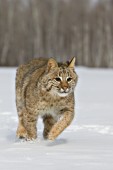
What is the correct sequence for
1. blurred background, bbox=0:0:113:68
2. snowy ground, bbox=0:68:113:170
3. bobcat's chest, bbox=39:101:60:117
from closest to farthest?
1. snowy ground, bbox=0:68:113:170
2. bobcat's chest, bbox=39:101:60:117
3. blurred background, bbox=0:0:113:68

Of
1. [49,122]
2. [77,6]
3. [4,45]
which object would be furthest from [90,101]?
[77,6]

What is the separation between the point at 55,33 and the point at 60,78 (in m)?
47.6

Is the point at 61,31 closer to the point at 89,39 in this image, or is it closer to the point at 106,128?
the point at 89,39

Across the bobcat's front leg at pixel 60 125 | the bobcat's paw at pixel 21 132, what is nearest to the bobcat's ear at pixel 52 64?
the bobcat's front leg at pixel 60 125

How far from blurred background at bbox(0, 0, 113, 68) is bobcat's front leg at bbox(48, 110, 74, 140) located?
4476 centimetres

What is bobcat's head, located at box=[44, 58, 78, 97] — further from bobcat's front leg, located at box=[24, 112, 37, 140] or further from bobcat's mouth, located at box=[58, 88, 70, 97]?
bobcat's front leg, located at box=[24, 112, 37, 140]

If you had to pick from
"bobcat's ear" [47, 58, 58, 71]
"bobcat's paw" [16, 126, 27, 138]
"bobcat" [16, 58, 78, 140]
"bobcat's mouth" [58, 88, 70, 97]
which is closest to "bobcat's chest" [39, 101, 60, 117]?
"bobcat" [16, 58, 78, 140]

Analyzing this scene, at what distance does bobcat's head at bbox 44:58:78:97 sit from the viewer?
6871 millimetres

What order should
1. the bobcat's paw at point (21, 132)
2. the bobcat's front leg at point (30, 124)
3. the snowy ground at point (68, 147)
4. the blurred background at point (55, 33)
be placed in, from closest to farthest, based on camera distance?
1. the snowy ground at point (68, 147)
2. the bobcat's front leg at point (30, 124)
3. the bobcat's paw at point (21, 132)
4. the blurred background at point (55, 33)

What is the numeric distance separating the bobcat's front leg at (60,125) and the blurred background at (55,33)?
44.8 meters

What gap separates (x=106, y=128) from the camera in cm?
925

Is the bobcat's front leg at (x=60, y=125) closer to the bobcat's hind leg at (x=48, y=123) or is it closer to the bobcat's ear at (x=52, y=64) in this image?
the bobcat's hind leg at (x=48, y=123)

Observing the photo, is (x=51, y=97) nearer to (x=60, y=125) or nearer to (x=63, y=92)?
(x=63, y=92)

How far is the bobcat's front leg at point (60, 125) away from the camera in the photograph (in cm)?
694
